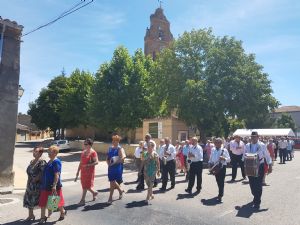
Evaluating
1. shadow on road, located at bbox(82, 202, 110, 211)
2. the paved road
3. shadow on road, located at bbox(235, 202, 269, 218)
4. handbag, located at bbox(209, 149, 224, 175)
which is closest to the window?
the paved road

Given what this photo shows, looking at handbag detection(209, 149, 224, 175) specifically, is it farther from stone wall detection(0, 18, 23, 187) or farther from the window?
the window

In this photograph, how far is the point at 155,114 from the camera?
33.5m

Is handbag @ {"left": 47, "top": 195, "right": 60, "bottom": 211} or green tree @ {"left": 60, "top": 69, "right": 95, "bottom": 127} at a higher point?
green tree @ {"left": 60, "top": 69, "right": 95, "bottom": 127}

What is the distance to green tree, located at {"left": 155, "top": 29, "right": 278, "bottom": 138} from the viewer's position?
80.2 ft

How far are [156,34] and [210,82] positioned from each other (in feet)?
134

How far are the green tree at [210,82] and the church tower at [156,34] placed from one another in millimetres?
36080

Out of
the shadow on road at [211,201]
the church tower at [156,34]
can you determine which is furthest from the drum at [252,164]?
the church tower at [156,34]

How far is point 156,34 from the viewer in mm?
64188

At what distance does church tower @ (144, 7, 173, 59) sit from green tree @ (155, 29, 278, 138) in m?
36.1

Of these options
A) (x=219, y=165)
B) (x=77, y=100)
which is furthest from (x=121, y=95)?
(x=219, y=165)

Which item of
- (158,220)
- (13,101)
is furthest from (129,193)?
(13,101)

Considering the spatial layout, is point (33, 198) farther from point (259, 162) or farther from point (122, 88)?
point (122, 88)

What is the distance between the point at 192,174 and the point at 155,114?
22.4 meters

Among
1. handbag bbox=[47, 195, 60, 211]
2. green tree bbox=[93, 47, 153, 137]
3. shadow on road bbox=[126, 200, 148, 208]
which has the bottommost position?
shadow on road bbox=[126, 200, 148, 208]
